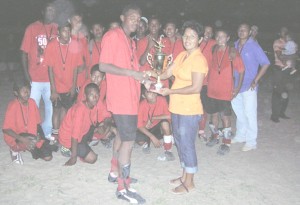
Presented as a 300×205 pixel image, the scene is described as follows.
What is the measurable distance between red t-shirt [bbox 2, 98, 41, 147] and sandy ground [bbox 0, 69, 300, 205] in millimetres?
453

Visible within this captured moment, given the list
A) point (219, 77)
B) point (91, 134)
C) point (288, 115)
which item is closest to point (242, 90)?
point (219, 77)

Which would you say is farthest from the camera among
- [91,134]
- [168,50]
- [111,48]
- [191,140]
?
[168,50]

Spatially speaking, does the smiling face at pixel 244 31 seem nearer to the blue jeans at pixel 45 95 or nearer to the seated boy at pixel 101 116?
the seated boy at pixel 101 116

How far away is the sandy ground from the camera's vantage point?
430 centimetres

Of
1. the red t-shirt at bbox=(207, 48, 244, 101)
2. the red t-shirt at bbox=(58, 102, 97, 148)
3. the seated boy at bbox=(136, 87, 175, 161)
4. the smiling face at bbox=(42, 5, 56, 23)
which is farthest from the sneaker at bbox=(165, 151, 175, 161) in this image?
the smiling face at bbox=(42, 5, 56, 23)

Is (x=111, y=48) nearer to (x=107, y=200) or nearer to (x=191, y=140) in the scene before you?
(x=191, y=140)

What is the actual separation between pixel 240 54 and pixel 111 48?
9.54ft

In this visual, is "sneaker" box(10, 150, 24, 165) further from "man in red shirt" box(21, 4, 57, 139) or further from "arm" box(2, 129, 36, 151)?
"man in red shirt" box(21, 4, 57, 139)

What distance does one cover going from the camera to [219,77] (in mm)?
5801

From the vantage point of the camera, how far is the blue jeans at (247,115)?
19.6 ft

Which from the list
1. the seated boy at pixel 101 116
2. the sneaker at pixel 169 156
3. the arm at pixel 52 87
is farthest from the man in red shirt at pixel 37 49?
the sneaker at pixel 169 156

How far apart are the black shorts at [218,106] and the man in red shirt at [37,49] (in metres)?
2.78

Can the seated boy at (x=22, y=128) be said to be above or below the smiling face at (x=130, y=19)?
below

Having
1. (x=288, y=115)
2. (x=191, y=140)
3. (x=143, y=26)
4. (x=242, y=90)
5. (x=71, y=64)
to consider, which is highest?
(x=143, y=26)
